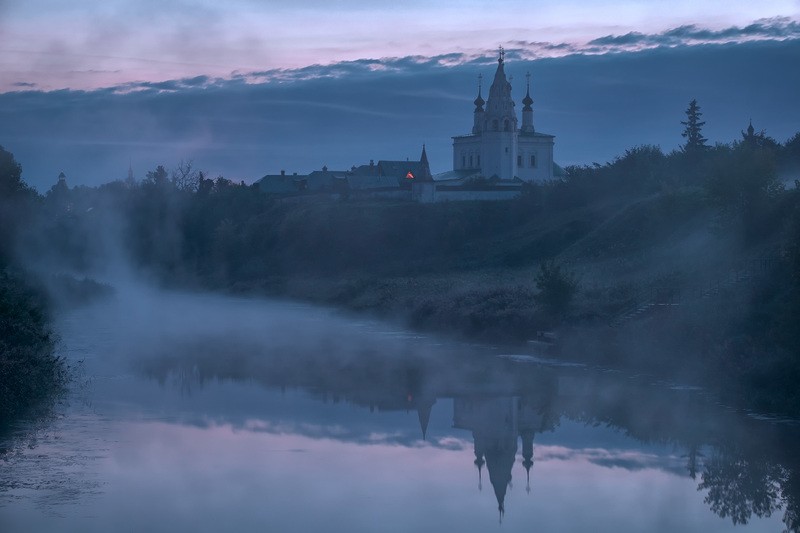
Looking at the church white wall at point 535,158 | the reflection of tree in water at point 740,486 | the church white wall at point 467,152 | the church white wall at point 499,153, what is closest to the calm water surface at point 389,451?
the reflection of tree in water at point 740,486

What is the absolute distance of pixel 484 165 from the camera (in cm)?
9719

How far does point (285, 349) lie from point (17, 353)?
14.4 meters

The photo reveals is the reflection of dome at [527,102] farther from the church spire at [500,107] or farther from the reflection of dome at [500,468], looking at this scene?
the reflection of dome at [500,468]

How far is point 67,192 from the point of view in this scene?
124562mm

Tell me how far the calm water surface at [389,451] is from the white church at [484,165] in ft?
172

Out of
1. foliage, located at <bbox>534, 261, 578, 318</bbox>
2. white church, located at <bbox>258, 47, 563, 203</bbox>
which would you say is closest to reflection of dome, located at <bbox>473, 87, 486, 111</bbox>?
white church, located at <bbox>258, 47, 563, 203</bbox>

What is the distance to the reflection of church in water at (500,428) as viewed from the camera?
68.9ft

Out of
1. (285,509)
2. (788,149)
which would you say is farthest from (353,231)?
(285,509)

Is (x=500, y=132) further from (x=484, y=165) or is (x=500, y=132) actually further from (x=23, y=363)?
(x=23, y=363)

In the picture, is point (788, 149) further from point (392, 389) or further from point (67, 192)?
point (67, 192)

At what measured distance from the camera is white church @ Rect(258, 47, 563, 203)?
8844cm

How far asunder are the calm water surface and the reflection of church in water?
65mm

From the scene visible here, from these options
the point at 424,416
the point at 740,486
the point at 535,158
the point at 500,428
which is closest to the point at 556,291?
the point at 424,416

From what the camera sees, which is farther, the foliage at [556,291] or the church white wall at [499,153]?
the church white wall at [499,153]
